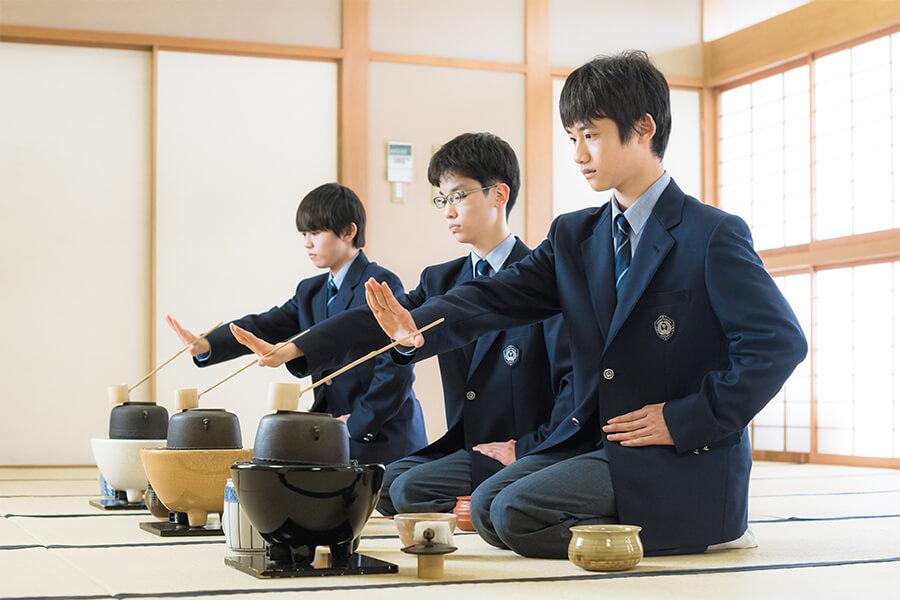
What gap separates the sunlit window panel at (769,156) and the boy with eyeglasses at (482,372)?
387cm

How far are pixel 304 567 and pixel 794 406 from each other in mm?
5388

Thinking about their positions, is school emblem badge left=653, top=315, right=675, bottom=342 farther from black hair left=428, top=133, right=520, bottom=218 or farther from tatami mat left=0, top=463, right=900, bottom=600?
black hair left=428, top=133, right=520, bottom=218

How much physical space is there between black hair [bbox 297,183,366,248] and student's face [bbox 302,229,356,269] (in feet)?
Result: 0.07

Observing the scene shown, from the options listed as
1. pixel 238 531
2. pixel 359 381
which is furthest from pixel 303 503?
pixel 359 381

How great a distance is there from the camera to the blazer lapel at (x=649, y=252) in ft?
7.37

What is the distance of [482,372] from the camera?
9.99ft

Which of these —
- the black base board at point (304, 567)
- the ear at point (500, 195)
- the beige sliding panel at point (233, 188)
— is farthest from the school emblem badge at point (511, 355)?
the beige sliding panel at point (233, 188)

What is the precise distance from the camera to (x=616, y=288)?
2.33 m

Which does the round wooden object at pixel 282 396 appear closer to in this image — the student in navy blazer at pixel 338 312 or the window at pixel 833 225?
the student in navy blazer at pixel 338 312

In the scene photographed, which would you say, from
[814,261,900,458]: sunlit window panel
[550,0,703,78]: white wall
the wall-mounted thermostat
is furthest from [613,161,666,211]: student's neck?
[550,0,703,78]: white wall

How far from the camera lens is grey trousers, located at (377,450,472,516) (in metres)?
3.09

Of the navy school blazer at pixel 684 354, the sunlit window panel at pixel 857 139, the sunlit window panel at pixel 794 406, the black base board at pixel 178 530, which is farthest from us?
the sunlit window panel at pixel 794 406

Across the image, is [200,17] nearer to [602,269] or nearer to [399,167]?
[399,167]

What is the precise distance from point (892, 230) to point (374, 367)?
352 cm
